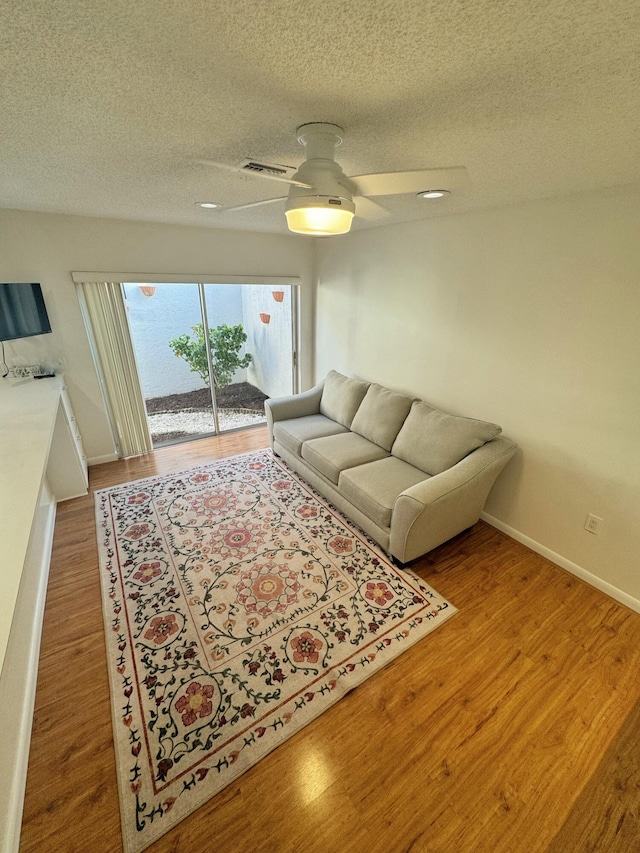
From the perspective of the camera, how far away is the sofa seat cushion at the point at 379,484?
7.42 ft

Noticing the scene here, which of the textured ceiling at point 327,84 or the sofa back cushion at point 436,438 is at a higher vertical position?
the textured ceiling at point 327,84

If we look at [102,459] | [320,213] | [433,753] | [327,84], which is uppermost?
[327,84]

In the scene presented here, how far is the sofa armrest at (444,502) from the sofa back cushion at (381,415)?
2.38ft

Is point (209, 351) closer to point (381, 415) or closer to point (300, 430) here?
point (300, 430)

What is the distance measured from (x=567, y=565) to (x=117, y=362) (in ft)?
13.5

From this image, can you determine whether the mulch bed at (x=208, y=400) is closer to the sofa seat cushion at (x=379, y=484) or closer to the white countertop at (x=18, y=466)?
the white countertop at (x=18, y=466)

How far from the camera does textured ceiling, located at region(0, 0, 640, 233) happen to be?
663 millimetres

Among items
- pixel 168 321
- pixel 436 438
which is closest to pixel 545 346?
pixel 436 438

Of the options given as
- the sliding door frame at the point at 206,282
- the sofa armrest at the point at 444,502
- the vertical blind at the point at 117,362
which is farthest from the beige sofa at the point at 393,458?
the vertical blind at the point at 117,362

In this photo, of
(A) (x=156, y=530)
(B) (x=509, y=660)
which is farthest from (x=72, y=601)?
(B) (x=509, y=660)

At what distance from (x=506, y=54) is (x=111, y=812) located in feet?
8.43

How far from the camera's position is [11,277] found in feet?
8.89

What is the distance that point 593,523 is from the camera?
210cm

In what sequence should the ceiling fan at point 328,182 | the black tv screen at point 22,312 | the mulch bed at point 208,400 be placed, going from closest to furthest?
the ceiling fan at point 328,182, the black tv screen at point 22,312, the mulch bed at point 208,400
